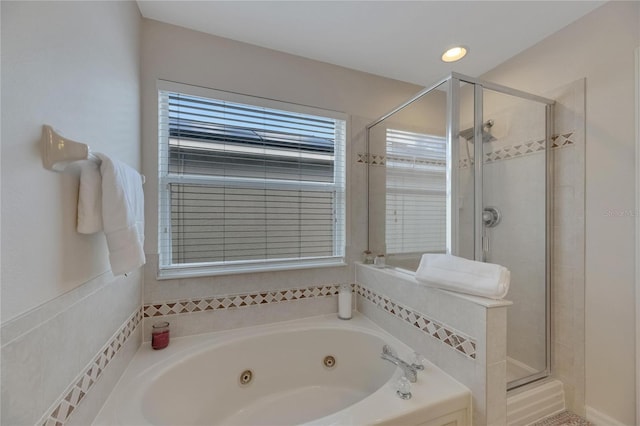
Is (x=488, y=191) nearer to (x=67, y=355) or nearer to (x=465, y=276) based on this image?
(x=465, y=276)

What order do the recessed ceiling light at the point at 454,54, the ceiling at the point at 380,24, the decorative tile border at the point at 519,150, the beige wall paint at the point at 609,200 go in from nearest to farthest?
the beige wall paint at the point at 609,200, the ceiling at the point at 380,24, the decorative tile border at the point at 519,150, the recessed ceiling light at the point at 454,54

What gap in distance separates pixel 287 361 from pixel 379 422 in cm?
86

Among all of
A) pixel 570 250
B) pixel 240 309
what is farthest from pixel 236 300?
pixel 570 250

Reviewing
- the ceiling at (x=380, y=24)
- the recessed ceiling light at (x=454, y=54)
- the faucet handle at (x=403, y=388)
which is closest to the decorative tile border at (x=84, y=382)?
the faucet handle at (x=403, y=388)

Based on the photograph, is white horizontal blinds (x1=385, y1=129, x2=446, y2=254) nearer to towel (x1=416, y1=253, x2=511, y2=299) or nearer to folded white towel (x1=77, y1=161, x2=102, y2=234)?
towel (x1=416, y1=253, x2=511, y2=299)

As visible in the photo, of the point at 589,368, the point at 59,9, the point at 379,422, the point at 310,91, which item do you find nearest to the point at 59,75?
the point at 59,9

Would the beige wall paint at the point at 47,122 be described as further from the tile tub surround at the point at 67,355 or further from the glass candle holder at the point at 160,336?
the glass candle holder at the point at 160,336

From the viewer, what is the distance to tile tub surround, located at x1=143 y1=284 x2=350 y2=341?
60.7 inches

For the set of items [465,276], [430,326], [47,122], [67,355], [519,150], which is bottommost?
[430,326]

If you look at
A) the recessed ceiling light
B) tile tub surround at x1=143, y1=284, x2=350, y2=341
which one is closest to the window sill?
tile tub surround at x1=143, y1=284, x2=350, y2=341

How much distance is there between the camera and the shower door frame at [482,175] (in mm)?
→ 1431

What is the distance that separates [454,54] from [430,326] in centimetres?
180

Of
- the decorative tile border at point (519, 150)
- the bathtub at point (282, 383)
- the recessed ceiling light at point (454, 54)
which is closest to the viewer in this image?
the bathtub at point (282, 383)

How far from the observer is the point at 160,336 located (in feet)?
4.70
